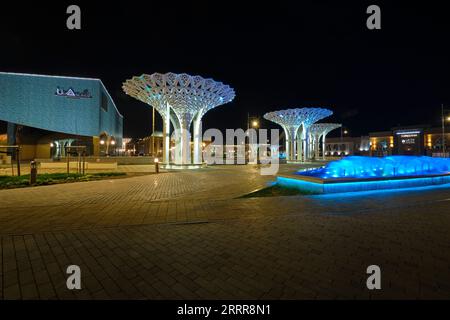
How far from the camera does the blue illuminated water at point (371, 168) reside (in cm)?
1144

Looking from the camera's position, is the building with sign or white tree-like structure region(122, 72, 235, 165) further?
the building with sign

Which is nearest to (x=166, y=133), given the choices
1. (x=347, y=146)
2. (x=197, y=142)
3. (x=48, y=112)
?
(x=197, y=142)

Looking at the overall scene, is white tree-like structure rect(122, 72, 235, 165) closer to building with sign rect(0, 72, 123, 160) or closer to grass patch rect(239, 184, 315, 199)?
grass patch rect(239, 184, 315, 199)

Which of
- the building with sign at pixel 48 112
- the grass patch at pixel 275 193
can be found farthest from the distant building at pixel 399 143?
the building with sign at pixel 48 112

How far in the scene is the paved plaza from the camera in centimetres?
301

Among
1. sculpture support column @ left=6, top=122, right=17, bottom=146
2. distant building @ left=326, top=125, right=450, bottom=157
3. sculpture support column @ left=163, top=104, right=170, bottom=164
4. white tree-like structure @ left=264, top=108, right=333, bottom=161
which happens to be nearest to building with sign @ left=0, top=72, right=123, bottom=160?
sculpture support column @ left=6, top=122, right=17, bottom=146

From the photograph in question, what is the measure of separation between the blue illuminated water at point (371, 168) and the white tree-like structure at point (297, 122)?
2091 centimetres

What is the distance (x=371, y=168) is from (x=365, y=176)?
0.99m

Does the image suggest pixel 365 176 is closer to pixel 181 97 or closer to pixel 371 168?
pixel 371 168

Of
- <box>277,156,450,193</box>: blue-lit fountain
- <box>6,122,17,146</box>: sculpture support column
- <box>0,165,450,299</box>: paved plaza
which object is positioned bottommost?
<box>0,165,450,299</box>: paved plaza

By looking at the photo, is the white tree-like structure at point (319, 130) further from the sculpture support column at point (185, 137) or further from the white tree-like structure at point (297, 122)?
the sculpture support column at point (185, 137)

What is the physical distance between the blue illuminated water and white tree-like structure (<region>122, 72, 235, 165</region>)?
43.0ft
